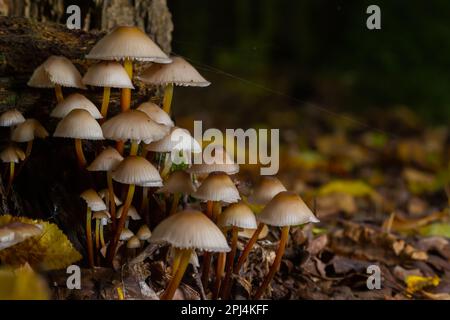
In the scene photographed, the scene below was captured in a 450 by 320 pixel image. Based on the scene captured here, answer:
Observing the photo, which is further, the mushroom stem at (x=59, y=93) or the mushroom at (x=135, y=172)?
the mushroom stem at (x=59, y=93)

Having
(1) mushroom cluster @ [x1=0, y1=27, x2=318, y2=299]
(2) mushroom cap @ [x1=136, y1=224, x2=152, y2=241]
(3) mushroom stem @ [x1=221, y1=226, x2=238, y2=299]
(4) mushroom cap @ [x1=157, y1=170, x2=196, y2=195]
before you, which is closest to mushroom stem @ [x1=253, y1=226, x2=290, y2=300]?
(1) mushroom cluster @ [x1=0, y1=27, x2=318, y2=299]

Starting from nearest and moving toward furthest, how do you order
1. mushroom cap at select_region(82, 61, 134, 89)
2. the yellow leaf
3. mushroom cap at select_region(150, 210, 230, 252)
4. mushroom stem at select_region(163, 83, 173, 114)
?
mushroom cap at select_region(150, 210, 230, 252) < the yellow leaf < mushroom cap at select_region(82, 61, 134, 89) < mushroom stem at select_region(163, 83, 173, 114)

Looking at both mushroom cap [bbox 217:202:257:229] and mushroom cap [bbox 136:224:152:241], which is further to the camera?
mushroom cap [bbox 136:224:152:241]

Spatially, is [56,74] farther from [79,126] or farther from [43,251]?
[43,251]

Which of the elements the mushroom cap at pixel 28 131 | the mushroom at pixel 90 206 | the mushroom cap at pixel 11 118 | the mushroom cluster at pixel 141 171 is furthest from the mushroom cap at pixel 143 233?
the mushroom cap at pixel 11 118

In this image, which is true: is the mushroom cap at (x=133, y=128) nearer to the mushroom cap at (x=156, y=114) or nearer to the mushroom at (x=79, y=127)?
the mushroom at (x=79, y=127)

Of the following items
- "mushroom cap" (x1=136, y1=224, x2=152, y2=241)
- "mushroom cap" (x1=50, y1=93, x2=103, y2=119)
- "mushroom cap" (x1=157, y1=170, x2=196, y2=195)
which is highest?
"mushroom cap" (x1=50, y1=93, x2=103, y2=119)

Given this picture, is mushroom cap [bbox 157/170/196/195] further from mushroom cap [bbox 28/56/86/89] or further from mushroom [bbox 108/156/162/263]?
mushroom cap [bbox 28/56/86/89]
